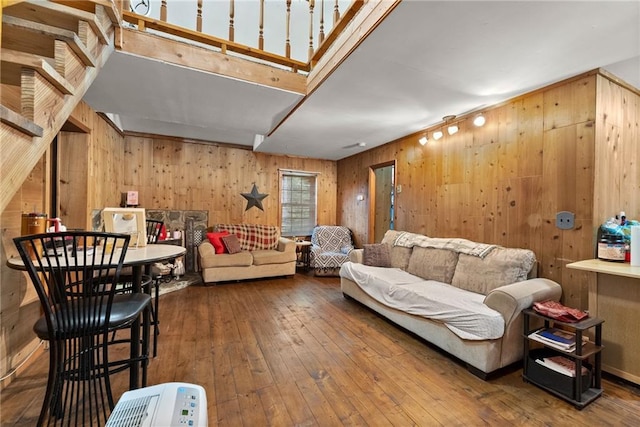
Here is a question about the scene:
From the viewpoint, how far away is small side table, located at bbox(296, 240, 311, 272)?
536 cm

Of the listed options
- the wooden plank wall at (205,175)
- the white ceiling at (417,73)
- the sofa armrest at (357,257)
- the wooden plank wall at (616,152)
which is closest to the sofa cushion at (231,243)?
the wooden plank wall at (205,175)

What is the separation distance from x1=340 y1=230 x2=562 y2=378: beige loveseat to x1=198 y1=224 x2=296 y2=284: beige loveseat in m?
1.45

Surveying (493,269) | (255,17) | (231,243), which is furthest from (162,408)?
(255,17)

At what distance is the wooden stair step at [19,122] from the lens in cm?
100

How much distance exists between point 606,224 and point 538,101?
122 cm

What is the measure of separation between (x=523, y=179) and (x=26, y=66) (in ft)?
11.8

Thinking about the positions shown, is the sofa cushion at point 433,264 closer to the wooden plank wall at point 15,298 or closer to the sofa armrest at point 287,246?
the sofa armrest at point 287,246

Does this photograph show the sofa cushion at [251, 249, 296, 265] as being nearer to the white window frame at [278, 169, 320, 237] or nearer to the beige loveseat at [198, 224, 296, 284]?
the beige loveseat at [198, 224, 296, 284]

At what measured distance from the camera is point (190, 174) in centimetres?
498

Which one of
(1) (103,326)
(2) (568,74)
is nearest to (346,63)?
(2) (568,74)

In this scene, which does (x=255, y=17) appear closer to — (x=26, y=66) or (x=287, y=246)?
(x=26, y=66)

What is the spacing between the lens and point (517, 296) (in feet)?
6.50

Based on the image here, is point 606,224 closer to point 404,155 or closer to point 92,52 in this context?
point 404,155

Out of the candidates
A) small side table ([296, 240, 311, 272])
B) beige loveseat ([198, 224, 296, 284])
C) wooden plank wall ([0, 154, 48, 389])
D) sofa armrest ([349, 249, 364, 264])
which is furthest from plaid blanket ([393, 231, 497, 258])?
wooden plank wall ([0, 154, 48, 389])
